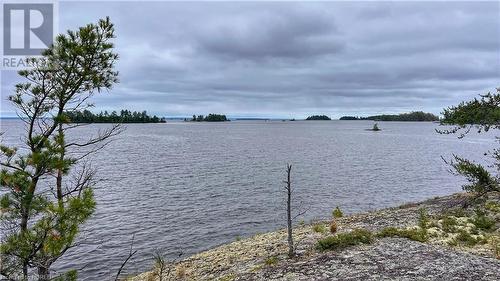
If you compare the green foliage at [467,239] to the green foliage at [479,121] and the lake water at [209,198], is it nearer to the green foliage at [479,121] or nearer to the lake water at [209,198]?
the green foliage at [479,121]

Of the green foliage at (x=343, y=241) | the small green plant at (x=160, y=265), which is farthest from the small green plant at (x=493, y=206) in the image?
the small green plant at (x=160, y=265)

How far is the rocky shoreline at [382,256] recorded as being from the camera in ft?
39.7

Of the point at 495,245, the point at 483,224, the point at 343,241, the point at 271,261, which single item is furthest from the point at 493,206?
the point at 271,261

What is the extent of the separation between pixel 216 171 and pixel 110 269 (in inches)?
1338

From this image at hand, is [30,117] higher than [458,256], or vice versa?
[30,117]

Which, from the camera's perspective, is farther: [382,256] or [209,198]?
[209,198]

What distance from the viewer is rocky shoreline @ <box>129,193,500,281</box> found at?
12.1 metres

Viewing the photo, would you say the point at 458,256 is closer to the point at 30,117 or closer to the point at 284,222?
the point at 30,117

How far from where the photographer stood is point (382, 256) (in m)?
13.6

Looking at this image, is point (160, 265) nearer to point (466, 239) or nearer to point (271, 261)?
point (271, 261)

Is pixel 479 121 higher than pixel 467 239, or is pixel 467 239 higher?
pixel 479 121

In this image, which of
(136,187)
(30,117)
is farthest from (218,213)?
(30,117)

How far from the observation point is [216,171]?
5444 cm

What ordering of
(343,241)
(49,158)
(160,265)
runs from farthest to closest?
1. (343,241)
2. (160,265)
3. (49,158)
